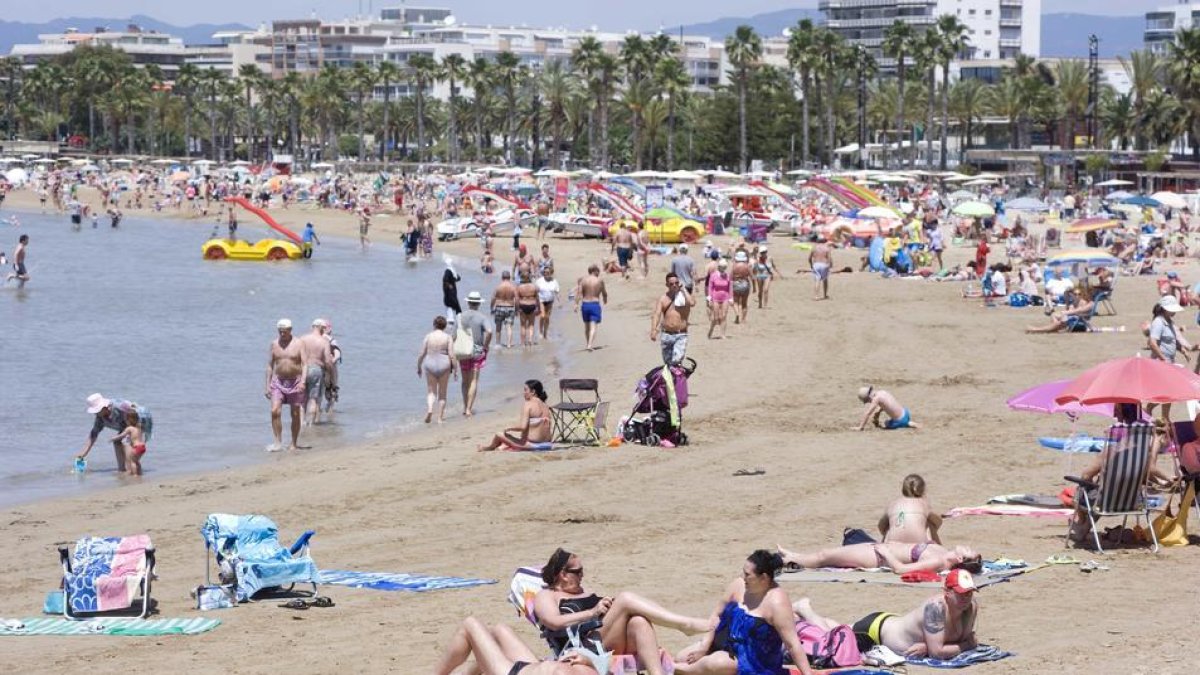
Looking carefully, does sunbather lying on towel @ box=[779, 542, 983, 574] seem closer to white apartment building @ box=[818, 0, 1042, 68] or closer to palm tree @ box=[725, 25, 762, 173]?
palm tree @ box=[725, 25, 762, 173]

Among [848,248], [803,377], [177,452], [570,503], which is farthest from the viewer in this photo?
[848,248]

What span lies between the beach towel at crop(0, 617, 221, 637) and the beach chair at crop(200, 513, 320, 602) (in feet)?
1.61

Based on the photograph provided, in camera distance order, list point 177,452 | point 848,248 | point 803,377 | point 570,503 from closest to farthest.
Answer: point 570,503
point 177,452
point 803,377
point 848,248

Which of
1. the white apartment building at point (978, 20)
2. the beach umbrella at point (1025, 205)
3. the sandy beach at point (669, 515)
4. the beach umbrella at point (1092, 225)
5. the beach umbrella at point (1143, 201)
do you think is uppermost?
the white apartment building at point (978, 20)

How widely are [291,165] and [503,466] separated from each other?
82.4 m

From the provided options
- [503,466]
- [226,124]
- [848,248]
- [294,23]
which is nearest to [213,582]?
[503,466]

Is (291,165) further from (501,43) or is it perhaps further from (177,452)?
(177,452)

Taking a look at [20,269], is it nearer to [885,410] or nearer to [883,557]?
[885,410]

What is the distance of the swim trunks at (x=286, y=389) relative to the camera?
15.3m

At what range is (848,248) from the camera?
40.4 meters

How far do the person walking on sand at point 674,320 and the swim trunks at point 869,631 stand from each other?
9561mm

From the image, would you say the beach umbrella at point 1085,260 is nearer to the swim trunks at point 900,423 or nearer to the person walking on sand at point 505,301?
the person walking on sand at point 505,301

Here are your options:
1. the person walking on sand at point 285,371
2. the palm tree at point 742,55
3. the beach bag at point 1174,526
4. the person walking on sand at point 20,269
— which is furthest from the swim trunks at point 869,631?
the palm tree at point 742,55

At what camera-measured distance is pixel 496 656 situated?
723 cm
